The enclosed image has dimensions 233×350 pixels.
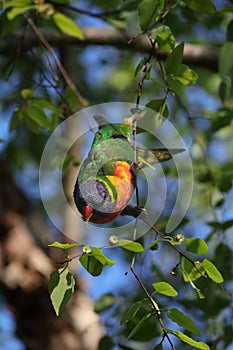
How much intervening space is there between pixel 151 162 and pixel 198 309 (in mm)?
587

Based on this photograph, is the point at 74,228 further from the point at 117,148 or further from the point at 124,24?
the point at 117,148

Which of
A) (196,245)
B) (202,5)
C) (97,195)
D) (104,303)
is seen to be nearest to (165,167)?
(104,303)

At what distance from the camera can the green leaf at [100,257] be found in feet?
2.55

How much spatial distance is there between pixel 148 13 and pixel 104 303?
2.31 feet

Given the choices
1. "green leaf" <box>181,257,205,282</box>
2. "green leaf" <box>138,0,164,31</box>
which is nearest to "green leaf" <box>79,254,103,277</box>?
"green leaf" <box>181,257,205,282</box>

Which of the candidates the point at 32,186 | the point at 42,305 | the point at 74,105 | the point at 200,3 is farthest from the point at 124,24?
the point at 32,186

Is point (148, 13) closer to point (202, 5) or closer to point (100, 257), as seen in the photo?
point (202, 5)

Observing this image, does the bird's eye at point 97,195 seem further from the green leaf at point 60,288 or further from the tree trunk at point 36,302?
the tree trunk at point 36,302

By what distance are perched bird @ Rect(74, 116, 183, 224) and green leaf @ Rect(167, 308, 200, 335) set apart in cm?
14

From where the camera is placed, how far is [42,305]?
210 centimetres

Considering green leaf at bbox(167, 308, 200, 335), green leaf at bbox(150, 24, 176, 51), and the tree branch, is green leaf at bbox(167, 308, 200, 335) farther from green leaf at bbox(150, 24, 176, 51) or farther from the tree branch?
the tree branch

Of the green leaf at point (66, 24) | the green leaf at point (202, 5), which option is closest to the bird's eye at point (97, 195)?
the green leaf at point (202, 5)

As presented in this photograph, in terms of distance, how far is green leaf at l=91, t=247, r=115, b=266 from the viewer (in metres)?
0.78

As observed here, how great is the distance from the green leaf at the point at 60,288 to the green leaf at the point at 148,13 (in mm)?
375
